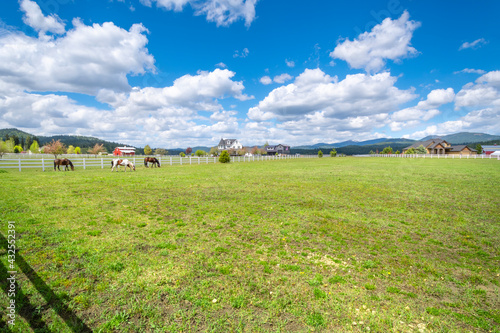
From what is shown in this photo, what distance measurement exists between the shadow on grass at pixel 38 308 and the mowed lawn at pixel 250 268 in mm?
16

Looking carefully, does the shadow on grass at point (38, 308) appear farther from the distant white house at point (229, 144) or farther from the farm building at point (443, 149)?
the distant white house at point (229, 144)

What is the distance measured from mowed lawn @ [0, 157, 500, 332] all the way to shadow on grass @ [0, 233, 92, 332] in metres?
0.02

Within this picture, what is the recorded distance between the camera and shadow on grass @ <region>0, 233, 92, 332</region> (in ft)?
9.11

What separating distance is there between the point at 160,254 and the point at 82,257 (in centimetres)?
147

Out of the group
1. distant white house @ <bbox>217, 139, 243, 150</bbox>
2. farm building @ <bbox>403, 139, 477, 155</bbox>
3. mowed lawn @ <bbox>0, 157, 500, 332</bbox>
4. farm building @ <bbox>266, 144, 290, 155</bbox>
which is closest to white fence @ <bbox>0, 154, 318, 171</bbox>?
mowed lawn @ <bbox>0, 157, 500, 332</bbox>

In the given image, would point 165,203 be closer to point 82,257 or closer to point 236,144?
point 82,257

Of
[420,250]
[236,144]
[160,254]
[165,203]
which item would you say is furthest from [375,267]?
[236,144]

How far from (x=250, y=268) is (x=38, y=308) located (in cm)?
316

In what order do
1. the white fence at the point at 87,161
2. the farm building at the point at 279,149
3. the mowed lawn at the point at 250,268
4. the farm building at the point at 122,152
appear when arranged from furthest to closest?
the farm building at the point at 279,149 → the farm building at the point at 122,152 → the white fence at the point at 87,161 → the mowed lawn at the point at 250,268

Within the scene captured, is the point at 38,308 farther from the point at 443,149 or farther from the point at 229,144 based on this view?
the point at 229,144

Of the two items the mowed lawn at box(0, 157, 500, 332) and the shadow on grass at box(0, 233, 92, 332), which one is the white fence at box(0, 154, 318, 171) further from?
the shadow on grass at box(0, 233, 92, 332)

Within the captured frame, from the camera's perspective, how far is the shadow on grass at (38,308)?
9.11ft

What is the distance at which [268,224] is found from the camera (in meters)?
6.71

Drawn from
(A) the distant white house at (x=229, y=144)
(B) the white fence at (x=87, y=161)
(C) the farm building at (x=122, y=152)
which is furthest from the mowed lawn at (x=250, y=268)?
(A) the distant white house at (x=229, y=144)
